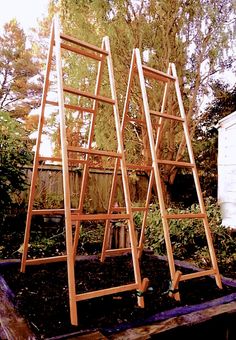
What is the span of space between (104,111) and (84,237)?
4581mm

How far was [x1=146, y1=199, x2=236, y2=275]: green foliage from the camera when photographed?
18.1 ft

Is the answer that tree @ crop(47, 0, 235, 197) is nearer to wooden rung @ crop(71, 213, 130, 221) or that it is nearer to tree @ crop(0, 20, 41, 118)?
wooden rung @ crop(71, 213, 130, 221)

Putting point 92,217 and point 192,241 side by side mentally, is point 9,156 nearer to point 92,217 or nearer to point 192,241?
point 92,217

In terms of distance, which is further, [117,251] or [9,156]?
[9,156]

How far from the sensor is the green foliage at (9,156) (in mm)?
5219

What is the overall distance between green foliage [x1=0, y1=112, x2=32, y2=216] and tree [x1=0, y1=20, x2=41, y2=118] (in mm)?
11884

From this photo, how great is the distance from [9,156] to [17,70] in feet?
44.9

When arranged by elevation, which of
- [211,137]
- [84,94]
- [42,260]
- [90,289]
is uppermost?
[211,137]

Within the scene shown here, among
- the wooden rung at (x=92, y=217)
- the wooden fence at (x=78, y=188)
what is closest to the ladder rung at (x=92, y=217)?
the wooden rung at (x=92, y=217)

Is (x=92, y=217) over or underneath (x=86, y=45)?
underneath

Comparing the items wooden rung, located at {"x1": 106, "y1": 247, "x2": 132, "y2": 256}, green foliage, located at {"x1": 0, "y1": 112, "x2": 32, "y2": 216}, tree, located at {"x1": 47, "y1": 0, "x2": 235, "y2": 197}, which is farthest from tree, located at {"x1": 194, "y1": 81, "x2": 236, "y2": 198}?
wooden rung, located at {"x1": 106, "y1": 247, "x2": 132, "y2": 256}

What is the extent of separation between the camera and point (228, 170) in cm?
744

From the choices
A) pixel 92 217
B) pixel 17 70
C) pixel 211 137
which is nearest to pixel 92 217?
pixel 92 217

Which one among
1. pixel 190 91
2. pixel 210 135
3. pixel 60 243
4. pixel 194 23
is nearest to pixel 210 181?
pixel 210 135
